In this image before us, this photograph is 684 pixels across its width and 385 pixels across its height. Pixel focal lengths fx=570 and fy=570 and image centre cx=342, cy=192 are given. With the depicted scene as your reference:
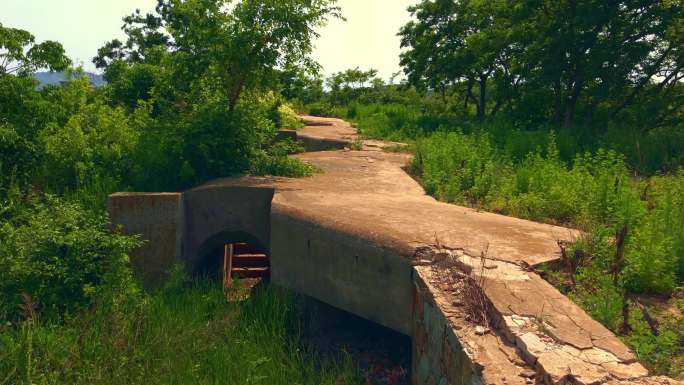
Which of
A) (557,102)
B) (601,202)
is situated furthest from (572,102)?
(601,202)

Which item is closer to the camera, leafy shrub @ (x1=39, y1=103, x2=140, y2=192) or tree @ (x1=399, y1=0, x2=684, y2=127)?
leafy shrub @ (x1=39, y1=103, x2=140, y2=192)

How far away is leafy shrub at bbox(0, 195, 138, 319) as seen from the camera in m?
5.47

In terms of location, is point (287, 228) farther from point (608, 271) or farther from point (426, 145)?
point (426, 145)

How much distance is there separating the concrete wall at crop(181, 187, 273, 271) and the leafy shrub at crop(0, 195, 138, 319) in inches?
38.3

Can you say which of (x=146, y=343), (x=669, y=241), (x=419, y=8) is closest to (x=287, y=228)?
(x=146, y=343)

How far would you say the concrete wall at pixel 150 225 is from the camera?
6.54m

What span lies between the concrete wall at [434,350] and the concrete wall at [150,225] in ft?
10.9

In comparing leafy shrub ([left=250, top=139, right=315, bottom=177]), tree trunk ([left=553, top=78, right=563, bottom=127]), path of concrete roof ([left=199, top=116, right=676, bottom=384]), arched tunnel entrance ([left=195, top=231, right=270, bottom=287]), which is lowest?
arched tunnel entrance ([left=195, top=231, right=270, bottom=287])

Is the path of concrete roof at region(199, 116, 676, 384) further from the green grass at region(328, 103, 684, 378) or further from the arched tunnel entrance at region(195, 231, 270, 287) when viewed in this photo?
the arched tunnel entrance at region(195, 231, 270, 287)

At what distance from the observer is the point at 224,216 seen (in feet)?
22.9

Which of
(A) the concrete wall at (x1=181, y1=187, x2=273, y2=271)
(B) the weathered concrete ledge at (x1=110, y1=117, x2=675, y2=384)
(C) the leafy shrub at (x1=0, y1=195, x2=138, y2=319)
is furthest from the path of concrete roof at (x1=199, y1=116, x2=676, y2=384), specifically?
(C) the leafy shrub at (x1=0, y1=195, x2=138, y2=319)

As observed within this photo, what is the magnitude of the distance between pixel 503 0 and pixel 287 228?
34.2ft

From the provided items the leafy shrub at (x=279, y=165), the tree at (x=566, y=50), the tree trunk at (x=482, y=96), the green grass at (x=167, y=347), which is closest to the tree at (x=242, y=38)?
the leafy shrub at (x=279, y=165)

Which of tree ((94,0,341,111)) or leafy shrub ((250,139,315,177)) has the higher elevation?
tree ((94,0,341,111))
